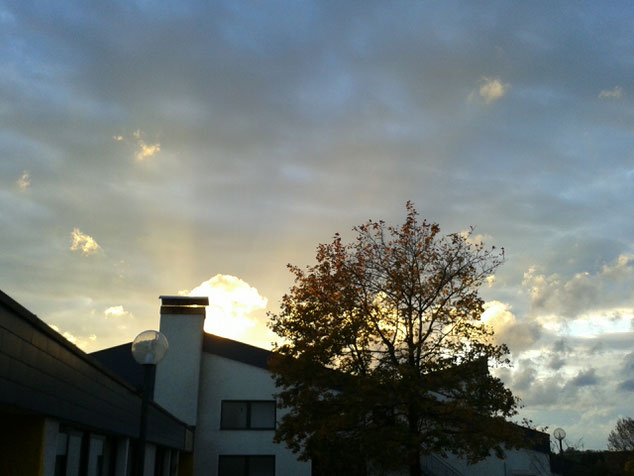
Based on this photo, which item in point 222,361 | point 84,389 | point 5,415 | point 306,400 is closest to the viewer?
point 5,415

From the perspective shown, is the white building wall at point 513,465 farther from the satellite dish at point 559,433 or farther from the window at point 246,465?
the window at point 246,465

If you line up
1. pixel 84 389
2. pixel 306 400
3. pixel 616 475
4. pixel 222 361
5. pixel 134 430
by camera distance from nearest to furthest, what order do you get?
pixel 84 389 < pixel 134 430 < pixel 306 400 < pixel 222 361 < pixel 616 475

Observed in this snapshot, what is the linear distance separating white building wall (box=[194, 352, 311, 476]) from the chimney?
0.83 meters

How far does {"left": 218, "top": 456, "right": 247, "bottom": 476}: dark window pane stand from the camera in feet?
107

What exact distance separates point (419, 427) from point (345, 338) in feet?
14.5

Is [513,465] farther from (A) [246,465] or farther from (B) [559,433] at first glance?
(A) [246,465]

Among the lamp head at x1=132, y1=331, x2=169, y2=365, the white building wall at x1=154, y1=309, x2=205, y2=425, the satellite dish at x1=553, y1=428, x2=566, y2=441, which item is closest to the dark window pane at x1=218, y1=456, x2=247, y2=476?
the white building wall at x1=154, y1=309, x2=205, y2=425

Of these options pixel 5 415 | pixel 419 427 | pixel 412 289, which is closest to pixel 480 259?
pixel 412 289

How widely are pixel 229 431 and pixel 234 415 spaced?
2.94 ft

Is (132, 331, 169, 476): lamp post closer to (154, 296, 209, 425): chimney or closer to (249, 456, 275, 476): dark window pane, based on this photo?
(154, 296, 209, 425): chimney

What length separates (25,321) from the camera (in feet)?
28.8

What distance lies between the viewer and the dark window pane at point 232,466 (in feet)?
107

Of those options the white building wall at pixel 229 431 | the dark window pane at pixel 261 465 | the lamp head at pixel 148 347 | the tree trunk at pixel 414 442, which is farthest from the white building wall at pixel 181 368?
the lamp head at pixel 148 347

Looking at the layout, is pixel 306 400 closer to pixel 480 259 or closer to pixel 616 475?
pixel 480 259
